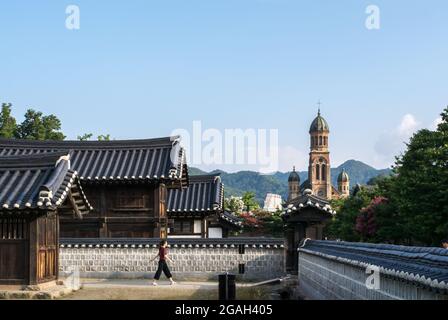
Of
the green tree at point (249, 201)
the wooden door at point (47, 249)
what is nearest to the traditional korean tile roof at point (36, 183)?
the wooden door at point (47, 249)

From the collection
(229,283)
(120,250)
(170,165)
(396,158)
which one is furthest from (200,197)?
(229,283)

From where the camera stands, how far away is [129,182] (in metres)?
29.6

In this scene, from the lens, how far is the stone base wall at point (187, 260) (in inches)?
1055

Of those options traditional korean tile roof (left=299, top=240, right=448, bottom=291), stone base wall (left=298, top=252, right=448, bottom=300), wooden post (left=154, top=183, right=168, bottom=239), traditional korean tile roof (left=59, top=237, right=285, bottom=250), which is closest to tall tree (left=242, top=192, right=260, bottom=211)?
wooden post (left=154, top=183, right=168, bottom=239)

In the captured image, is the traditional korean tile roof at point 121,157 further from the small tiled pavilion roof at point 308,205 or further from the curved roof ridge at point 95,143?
the small tiled pavilion roof at point 308,205

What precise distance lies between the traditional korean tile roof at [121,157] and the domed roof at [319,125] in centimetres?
13157

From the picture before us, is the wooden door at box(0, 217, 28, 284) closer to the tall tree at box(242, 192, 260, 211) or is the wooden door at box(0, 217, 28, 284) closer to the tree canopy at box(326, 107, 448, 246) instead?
the tree canopy at box(326, 107, 448, 246)

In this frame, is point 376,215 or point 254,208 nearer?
point 376,215

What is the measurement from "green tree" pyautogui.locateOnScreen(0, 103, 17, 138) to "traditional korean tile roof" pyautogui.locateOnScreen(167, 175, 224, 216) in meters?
18.4

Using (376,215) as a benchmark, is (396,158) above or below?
above

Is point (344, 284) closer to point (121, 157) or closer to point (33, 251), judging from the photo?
point (33, 251)

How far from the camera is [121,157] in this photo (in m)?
31.6

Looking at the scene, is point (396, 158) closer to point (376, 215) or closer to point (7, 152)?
point (376, 215)
